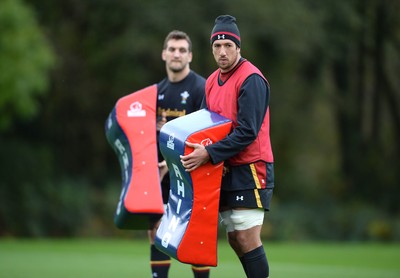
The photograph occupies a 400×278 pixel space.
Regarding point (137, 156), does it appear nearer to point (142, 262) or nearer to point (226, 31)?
point (226, 31)

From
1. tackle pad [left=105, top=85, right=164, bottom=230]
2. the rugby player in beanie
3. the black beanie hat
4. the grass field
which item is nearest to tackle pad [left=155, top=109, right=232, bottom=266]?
the rugby player in beanie

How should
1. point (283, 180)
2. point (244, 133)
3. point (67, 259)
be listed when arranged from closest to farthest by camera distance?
point (244, 133) < point (67, 259) < point (283, 180)

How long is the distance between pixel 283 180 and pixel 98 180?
6.45 m

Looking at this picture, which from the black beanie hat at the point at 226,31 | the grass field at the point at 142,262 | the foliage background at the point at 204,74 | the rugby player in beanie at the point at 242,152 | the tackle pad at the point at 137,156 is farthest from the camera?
the foliage background at the point at 204,74

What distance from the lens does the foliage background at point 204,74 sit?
23.5 m

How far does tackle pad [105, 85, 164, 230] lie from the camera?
7.55 metres

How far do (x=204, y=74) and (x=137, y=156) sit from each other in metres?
17.7

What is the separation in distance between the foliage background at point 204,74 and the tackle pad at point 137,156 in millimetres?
13431

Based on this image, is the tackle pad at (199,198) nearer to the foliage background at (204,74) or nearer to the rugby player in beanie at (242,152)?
the rugby player in beanie at (242,152)

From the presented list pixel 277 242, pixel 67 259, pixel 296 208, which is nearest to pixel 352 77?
pixel 296 208

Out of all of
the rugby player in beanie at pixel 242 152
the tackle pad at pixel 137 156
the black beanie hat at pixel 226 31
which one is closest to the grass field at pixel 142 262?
the tackle pad at pixel 137 156

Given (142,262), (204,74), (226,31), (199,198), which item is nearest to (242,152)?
(199,198)

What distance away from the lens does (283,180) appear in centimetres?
2838

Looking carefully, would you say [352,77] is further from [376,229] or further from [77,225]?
[77,225]
